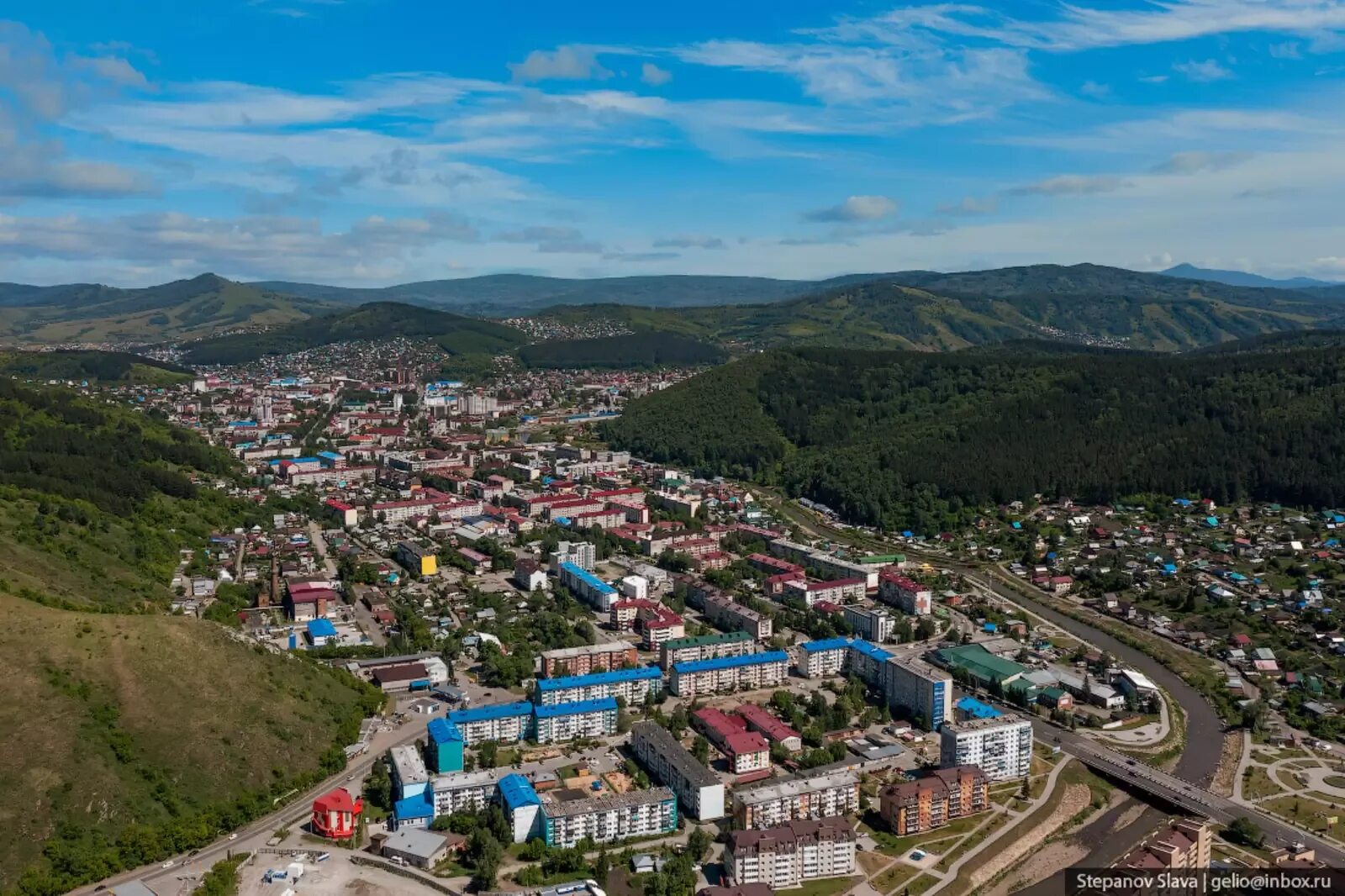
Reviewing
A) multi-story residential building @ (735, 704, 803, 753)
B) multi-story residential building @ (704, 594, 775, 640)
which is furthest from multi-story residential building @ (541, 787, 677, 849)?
multi-story residential building @ (704, 594, 775, 640)

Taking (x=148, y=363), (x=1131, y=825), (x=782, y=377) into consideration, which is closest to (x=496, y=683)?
(x=1131, y=825)

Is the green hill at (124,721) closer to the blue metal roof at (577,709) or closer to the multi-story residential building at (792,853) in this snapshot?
the blue metal roof at (577,709)

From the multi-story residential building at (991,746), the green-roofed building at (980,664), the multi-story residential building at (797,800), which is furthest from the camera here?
the green-roofed building at (980,664)

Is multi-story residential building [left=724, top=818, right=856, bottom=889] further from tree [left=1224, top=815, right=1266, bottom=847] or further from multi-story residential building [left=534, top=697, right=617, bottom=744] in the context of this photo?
tree [left=1224, top=815, right=1266, bottom=847]

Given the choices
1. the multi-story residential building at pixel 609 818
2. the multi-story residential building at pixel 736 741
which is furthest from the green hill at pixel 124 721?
the multi-story residential building at pixel 736 741

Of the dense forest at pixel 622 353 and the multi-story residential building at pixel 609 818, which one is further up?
the dense forest at pixel 622 353

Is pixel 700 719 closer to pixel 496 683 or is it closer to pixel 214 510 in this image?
pixel 496 683

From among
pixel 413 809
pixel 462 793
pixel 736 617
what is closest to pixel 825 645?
pixel 736 617

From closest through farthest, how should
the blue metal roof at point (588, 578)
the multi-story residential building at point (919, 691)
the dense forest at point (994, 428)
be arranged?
the multi-story residential building at point (919, 691) → the blue metal roof at point (588, 578) → the dense forest at point (994, 428)
